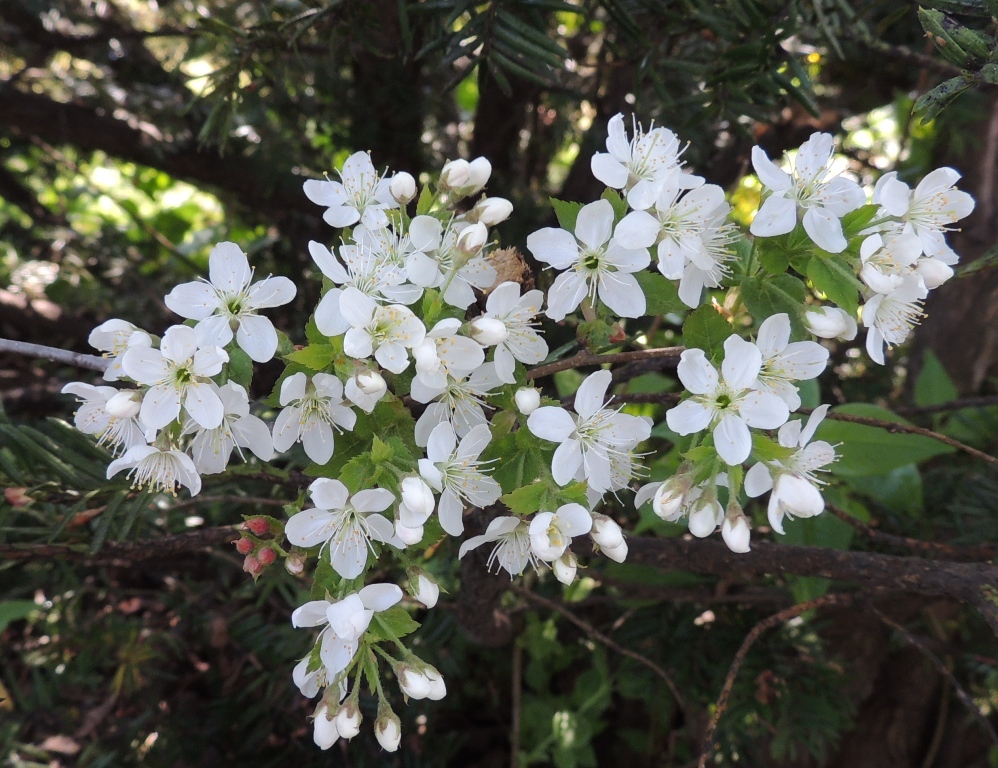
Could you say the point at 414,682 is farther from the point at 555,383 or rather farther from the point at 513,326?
the point at 555,383

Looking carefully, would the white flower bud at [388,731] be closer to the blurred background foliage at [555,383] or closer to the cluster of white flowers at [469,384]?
the cluster of white flowers at [469,384]

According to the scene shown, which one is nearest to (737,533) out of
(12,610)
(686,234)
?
(686,234)

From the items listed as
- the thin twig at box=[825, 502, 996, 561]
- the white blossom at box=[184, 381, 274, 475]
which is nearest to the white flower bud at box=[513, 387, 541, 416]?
the white blossom at box=[184, 381, 274, 475]

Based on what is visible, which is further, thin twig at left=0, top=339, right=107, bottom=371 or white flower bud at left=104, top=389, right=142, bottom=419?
thin twig at left=0, top=339, right=107, bottom=371

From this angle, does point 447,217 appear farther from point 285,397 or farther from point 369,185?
point 285,397

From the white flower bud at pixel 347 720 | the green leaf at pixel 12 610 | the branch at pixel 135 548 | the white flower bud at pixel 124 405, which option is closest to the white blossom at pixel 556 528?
the white flower bud at pixel 347 720

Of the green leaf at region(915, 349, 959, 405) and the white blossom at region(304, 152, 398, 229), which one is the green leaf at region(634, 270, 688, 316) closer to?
the white blossom at region(304, 152, 398, 229)

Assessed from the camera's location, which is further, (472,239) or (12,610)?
(12,610)
